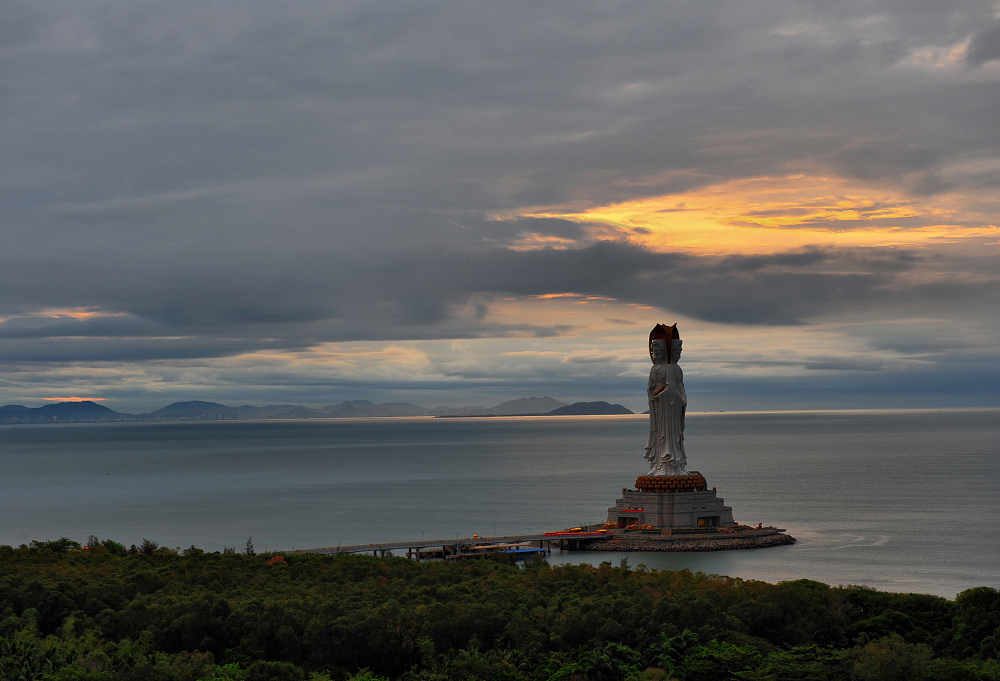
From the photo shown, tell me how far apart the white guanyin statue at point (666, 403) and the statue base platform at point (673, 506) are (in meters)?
1.54

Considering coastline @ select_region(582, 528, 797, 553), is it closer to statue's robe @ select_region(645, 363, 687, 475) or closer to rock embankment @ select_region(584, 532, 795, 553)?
rock embankment @ select_region(584, 532, 795, 553)

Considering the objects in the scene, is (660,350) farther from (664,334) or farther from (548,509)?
(548,509)

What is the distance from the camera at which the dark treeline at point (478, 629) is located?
1473 inches

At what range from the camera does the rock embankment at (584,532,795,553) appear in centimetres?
8431

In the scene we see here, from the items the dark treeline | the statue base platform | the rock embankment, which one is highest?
the statue base platform

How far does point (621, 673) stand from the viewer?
3838 centimetres

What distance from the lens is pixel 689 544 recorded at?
8431cm

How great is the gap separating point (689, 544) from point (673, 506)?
5555 mm

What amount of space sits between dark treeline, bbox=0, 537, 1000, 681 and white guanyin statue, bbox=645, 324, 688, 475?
4061 cm

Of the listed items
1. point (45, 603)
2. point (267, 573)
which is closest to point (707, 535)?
point (267, 573)

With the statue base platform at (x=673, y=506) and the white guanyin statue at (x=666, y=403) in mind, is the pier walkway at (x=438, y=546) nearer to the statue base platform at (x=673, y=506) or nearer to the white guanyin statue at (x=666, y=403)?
the statue base platform at (x=673, y=506)

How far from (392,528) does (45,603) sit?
64668 mm

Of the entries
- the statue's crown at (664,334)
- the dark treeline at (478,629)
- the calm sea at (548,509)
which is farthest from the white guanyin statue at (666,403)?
the dark treeline at (478,629)

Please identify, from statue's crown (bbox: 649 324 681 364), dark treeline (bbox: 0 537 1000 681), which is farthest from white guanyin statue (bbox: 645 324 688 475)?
dark treeline (bbox: 0 537 1000 681)
